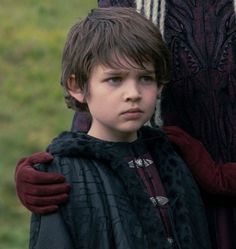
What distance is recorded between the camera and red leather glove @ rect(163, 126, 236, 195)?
2.89m

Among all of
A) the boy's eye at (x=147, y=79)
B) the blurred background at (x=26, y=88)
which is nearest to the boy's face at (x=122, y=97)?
the boy's eye at (x=147, y=79)

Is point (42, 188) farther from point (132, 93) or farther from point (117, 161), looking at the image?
point (132, 93)

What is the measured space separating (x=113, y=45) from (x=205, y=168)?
402 mm

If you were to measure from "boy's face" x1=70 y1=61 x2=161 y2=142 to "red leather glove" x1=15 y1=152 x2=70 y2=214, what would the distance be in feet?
0.56

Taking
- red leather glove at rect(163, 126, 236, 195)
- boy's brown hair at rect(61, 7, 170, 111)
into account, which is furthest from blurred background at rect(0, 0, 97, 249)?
boy's brown hair at rect(61, 7, 170, 111)

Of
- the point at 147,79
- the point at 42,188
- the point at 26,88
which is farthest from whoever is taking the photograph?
the point at 26,88

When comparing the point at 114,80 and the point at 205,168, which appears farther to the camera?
the point at 205,168

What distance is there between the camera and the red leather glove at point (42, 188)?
8.74 feet

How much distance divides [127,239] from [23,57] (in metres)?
4.90

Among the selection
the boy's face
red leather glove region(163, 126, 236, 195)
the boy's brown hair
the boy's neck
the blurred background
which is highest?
the boy's brown hair

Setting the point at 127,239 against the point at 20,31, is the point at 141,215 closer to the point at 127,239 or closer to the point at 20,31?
the point at 127,239

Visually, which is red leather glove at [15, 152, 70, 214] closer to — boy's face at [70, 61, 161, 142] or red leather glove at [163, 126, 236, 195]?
boy's face at [70, 61, 161, 142]

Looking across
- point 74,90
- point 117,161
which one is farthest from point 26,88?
point 117,161

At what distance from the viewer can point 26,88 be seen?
23.3 ft
